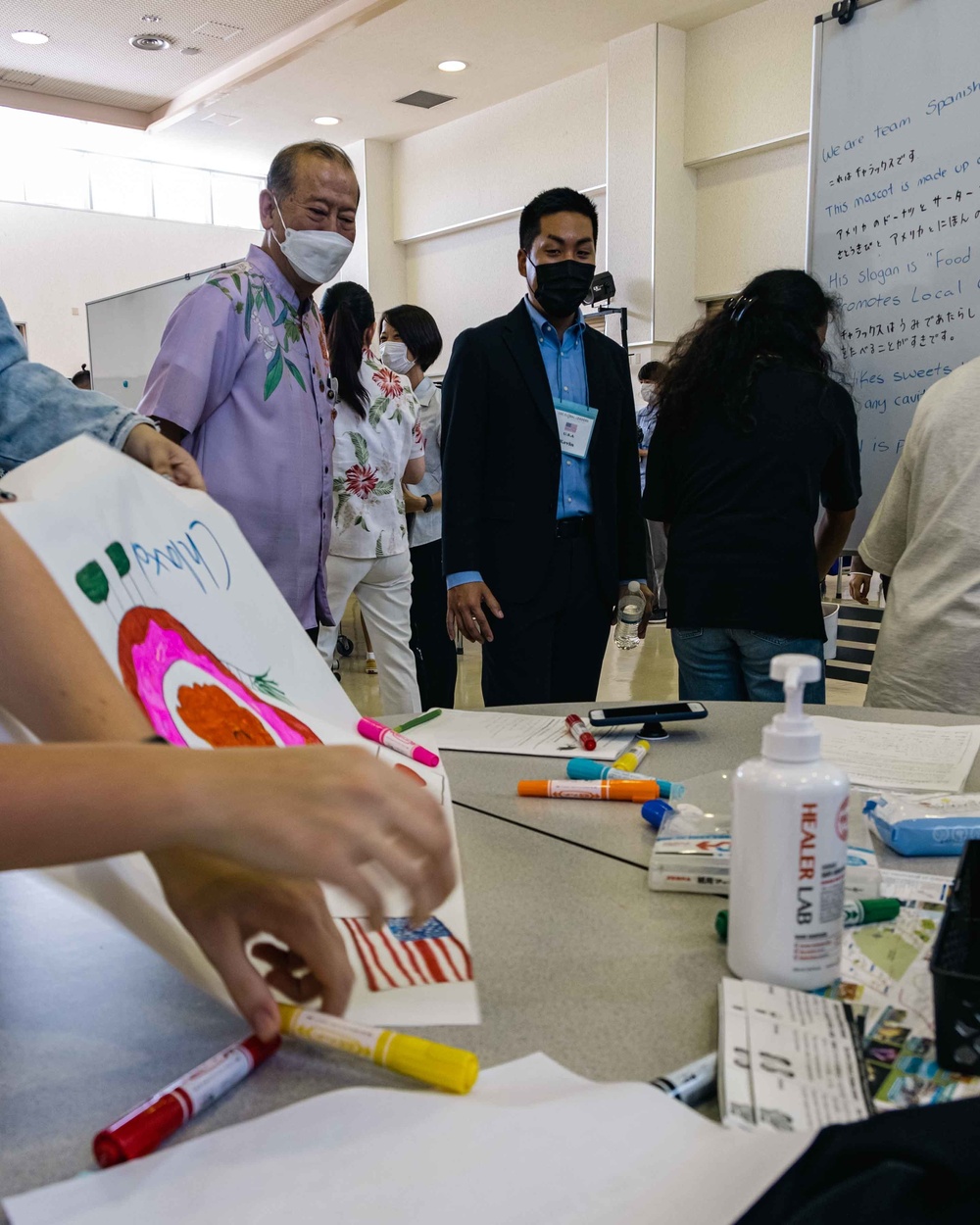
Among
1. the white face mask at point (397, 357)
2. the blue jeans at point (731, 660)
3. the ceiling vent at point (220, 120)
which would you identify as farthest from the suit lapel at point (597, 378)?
the ceiling vent at point (220, 120)

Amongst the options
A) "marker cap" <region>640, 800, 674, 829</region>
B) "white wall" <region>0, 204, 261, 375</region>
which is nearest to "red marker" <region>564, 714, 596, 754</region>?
"marker cap" <region>640, 800, 674, 829</region>

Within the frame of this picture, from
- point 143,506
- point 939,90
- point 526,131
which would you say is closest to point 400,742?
point 143,506

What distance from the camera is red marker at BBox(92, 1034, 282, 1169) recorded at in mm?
516

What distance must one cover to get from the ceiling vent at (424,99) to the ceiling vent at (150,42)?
5.90 ft

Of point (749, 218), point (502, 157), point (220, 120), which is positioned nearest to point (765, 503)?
point (749, 218)

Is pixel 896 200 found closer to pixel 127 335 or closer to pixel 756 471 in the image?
pixel 756 471

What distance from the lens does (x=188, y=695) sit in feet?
2.50

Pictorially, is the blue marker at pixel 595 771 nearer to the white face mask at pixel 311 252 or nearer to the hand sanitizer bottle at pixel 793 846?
the hand sanitizer bottle at pixel 793 846

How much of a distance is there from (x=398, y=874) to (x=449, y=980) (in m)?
0.26

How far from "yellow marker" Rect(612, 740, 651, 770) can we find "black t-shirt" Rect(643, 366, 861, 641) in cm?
93

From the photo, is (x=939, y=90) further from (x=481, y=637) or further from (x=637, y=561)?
(x=481, y=637)

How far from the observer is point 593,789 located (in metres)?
1.09

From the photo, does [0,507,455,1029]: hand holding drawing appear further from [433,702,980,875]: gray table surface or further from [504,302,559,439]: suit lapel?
[504,302,559,439]: suit lapel

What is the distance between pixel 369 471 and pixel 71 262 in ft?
26.6
